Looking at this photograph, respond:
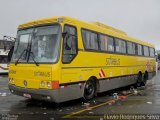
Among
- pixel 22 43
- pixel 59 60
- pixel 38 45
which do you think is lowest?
pixel 59 60

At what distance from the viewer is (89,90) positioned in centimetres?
1256

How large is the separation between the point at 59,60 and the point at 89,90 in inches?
112

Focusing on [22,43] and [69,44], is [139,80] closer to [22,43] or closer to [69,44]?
[69,44]

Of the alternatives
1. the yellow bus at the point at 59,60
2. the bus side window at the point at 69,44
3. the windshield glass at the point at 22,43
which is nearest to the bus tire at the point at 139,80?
the yellow bus at the point at 59,60

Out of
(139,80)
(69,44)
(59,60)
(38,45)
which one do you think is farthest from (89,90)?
(139,80)

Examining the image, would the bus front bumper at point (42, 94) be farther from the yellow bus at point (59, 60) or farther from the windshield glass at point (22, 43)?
the windshield glass at point (22, 43)

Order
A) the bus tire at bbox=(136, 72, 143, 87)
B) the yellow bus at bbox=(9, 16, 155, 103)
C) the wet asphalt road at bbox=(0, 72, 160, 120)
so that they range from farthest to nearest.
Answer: the bus tire at bbox=(136, 72, 143, 87)
the yellow bus at bbox=(9, 16, 155, 103)
the wet asphalt road at bbox=(0, 72, 160, 120)

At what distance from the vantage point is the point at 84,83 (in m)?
11.9

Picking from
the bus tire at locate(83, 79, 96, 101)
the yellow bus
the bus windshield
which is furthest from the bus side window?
the bus tire at locate(83, 79, 96, 101)

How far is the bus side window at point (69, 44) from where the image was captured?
1059 centimetres

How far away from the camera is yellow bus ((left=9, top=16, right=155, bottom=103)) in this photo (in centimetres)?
1024

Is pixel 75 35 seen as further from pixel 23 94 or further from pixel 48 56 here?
pixel 23 94

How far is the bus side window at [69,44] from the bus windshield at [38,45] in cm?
33

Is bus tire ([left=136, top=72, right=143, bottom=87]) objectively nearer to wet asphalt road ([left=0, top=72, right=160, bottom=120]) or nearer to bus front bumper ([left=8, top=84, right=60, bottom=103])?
wet asphalt road ([left=0, top=72, right=160, bottom=120])
